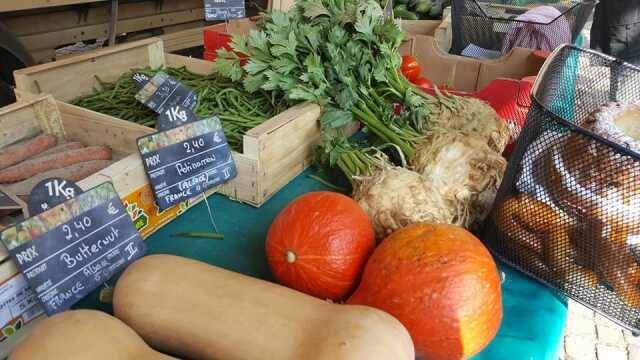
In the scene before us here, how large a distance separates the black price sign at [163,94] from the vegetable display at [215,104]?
3.4 inches

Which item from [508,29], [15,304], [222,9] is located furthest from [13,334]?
[508,29]

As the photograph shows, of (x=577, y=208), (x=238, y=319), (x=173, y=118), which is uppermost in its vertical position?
(x=173, y=118)

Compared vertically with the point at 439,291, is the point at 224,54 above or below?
above

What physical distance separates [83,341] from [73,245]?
10.9 inches

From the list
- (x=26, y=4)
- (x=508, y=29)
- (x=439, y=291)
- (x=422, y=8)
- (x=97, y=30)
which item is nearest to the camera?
(x=439, y=291)

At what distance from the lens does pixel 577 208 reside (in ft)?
3.20

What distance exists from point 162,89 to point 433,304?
43.7 inches

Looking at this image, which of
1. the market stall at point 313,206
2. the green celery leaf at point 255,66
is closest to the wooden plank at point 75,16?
the market stall at point 313,206

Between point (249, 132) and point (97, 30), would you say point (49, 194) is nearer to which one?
point (249, 132)

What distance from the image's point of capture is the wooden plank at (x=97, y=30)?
3.70m

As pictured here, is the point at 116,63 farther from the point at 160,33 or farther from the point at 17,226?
the point at 160,33

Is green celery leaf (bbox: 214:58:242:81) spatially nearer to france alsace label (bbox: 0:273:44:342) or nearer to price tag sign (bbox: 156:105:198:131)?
price tag sign (bbox: 156:105:198:131)

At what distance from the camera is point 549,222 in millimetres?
1025

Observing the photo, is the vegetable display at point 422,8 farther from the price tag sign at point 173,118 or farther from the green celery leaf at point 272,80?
the price tag sign at point 173,118
